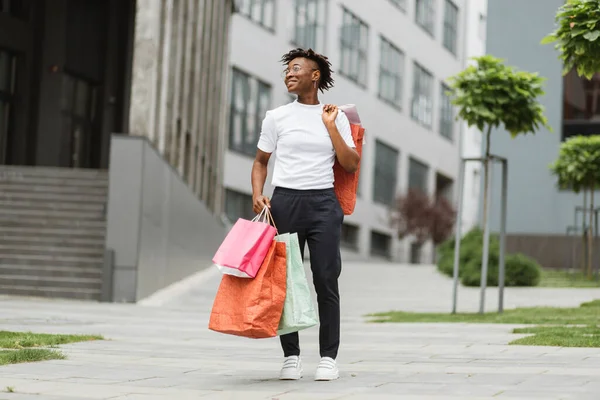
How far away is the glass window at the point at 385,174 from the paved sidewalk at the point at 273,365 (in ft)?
145

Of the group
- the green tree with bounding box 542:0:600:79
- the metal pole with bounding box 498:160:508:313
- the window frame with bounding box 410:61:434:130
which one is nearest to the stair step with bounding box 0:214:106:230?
the metal pole with bounding box 498:160:508:313

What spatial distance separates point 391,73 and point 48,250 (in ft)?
142

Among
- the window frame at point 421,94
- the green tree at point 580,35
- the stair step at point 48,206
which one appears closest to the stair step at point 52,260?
the stair step at point 48,206

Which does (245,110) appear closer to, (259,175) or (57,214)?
(57,214)

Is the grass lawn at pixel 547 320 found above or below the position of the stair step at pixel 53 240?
below

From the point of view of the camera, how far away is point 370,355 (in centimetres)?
877

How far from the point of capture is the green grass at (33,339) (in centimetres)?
878

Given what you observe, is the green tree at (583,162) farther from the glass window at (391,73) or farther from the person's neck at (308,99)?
the glass window at (391,73)

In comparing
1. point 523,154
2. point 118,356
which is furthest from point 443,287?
point 118,356

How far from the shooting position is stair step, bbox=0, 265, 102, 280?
18.2 metres

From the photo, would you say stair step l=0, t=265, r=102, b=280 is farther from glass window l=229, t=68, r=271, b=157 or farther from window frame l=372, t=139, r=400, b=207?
window frame l=372, t=139, r=400, b=207

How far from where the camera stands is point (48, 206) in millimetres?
20031

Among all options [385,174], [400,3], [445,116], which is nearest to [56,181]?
[385,174]

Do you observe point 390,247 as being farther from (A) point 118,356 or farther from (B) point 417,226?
(A) point 118,356
